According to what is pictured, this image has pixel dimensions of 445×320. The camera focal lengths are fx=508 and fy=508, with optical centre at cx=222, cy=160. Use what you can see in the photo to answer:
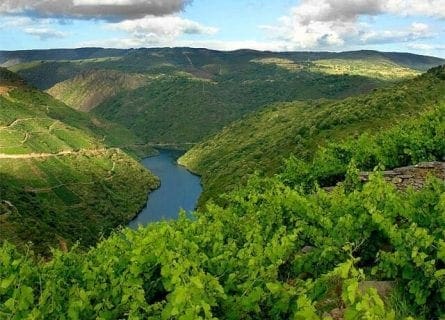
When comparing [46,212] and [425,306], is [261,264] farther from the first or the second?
[46,212]

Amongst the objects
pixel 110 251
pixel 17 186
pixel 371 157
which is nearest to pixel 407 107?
pixel 371 157

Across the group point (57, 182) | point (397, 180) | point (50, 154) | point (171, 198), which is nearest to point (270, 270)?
point (397, 180)

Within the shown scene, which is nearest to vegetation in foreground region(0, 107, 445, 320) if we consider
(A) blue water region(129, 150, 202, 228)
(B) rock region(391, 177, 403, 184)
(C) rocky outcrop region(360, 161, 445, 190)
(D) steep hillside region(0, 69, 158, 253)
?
(B) rock region(391, 177, 403, 184)

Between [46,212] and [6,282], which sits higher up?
[6,282]

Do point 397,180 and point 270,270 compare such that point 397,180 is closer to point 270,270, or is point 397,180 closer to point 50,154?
point 270,270

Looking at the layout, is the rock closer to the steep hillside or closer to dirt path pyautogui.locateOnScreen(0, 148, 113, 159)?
the steep hillside
